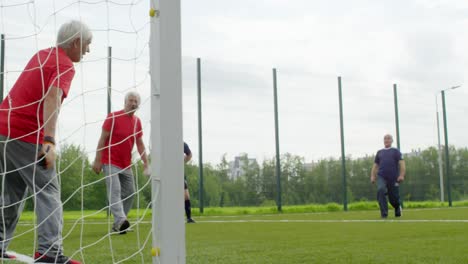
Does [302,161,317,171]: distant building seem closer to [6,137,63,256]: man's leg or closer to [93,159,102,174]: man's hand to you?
[93,159,102,174]: man's hand

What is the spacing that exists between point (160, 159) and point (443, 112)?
61.0ft

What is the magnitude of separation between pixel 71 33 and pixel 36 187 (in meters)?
0.95

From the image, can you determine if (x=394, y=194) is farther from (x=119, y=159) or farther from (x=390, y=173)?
(x=119, y=159)

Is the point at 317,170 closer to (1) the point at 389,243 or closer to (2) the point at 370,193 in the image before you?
(2) the point at 370,193

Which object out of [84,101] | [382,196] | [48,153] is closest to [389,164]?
[382,196]

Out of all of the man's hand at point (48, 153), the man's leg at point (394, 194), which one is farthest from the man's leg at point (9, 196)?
the man's leg at point (394, 194)

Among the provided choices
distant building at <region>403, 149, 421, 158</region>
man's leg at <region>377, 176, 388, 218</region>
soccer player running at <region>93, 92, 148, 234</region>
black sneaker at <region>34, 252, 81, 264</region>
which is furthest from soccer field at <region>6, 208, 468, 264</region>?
distant building at <region>403, 149, 421, 158</region>

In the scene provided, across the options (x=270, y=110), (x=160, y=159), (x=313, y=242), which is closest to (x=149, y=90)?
(x=160, y=159)

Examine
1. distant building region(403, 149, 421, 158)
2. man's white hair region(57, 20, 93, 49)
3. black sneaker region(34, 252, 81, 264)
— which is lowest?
black sneaker region(34, 252, 81, 264)

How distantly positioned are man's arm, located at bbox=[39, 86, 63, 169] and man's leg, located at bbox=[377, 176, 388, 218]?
25.6 ft

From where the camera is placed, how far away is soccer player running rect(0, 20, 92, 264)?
3.55 m

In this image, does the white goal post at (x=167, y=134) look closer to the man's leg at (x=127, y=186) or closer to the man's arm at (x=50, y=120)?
the man's arm at (x=50, y=120)

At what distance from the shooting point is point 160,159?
9.09ft

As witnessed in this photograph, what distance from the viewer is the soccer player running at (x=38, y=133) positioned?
3.55m
